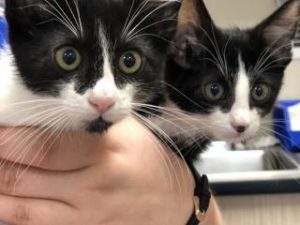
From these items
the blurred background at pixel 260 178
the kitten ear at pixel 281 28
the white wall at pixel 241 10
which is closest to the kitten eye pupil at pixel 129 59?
the kitten ear at pixel 281 28

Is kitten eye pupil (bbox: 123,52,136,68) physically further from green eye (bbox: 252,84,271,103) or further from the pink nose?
green eye (bbox: 252,84,271,103)

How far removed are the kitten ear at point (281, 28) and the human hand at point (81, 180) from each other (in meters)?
0.46

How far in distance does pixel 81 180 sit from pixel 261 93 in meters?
0.50

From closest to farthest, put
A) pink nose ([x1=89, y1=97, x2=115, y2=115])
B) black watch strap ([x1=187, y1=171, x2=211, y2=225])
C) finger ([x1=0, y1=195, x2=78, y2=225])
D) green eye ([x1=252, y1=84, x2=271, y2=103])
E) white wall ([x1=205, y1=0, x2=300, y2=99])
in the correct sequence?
1. pink nose ([x1=89, y1=97, x2=115, y2=115])
2. finger ([x1=0, y1=195, x2=78, y2=225])
3. black watch strap ([x1=187, y1=171, x2=211, y2=225])
4. green eye ([x1=252, y1=84, x2=271, y2=103])
5. white wall ([x1=205, y1=0, x2=300, y2=99])

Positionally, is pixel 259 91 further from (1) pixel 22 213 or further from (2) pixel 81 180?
(1) pixel 22 213

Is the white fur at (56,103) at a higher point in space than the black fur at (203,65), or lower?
higher

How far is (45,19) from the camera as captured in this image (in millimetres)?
708

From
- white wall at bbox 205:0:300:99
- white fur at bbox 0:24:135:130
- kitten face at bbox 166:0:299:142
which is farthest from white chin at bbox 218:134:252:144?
white wall at bbox 205:0:300:99

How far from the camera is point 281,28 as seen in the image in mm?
1085

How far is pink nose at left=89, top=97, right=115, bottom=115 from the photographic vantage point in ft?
2.14

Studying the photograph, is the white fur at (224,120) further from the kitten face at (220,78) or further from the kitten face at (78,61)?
the kitten face at (78,61)

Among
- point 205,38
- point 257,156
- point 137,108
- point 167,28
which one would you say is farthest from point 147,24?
point 257,156

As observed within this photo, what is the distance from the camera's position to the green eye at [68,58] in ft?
2.22

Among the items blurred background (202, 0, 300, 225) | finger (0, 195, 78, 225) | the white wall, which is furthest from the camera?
the white wall
